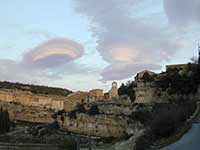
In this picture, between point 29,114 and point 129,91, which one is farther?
point 29,114

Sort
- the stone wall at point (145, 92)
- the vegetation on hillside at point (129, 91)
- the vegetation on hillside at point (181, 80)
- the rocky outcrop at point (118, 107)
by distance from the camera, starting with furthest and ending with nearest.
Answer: the vegetation on hillside at point (129, 91) → the rocky outcrop at point (118, 107) → the stone wall at point (145, 92) → the vegetation on hillside at point (181, 80)

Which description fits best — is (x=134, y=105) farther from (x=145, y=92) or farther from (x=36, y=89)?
(x=36, y=89)

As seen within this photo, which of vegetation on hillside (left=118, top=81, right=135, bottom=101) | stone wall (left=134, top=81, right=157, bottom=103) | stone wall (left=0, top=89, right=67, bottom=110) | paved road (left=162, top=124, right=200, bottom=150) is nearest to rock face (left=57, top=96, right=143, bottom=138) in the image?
vegetation on hillside (left=118, top=81, right=135, bottom=101)

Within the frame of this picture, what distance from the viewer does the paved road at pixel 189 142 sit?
1819 cm

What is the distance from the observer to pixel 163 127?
26.6 meters

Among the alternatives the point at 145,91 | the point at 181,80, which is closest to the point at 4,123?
the point at 145,91

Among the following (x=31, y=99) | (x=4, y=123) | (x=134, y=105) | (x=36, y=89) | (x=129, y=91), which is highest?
(x=36, y=89)

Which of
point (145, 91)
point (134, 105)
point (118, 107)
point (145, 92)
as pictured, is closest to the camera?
point (134, 105)

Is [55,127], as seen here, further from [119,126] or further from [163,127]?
[163,127]

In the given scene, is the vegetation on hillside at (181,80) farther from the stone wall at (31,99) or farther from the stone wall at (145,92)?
the stone wall at (31,99)

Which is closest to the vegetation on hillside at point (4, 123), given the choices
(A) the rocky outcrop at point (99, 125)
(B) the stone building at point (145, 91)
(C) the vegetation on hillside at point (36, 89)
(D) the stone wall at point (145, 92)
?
(A) the rocky outcrop at point (99, 125)

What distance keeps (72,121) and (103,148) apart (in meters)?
34.9

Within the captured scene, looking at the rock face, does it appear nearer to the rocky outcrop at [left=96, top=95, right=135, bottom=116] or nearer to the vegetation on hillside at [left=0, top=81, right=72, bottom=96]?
the rocky outcrop at [left=96, top=95, right=135, bottom=116]

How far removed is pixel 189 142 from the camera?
64.3 ft
